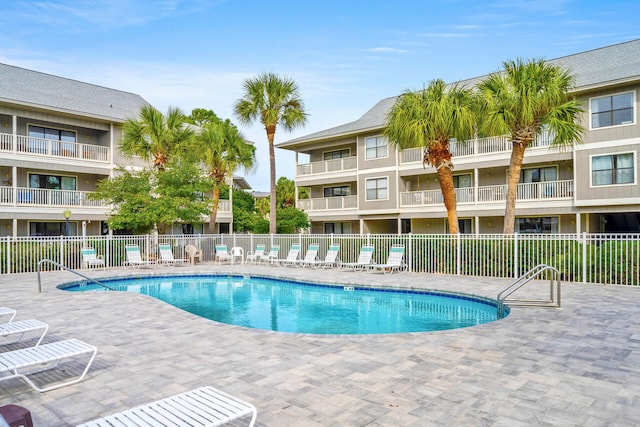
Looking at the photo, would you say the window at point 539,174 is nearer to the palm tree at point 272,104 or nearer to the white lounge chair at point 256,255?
the palm tree at point 272,104

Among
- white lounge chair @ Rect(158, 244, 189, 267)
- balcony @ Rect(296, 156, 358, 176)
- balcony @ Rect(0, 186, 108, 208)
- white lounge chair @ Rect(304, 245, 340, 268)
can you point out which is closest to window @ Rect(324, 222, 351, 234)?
balcony @ Rect(296, 156, 358, 176)

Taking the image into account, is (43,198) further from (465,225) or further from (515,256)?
(465,225)

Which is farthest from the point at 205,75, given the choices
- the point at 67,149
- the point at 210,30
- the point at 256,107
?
the point at 67,149

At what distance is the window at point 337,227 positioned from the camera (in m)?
31.5

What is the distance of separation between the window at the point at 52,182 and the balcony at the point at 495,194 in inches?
766

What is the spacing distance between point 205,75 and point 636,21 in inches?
789

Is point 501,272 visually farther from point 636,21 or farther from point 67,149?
point 67,149

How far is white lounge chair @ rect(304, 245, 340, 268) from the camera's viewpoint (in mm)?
18906

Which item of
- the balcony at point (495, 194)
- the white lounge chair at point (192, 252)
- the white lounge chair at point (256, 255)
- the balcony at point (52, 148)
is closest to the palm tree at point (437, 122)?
the balcony at point (495, 194)

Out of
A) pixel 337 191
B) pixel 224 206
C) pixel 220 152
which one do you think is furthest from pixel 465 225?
pixel 224 206

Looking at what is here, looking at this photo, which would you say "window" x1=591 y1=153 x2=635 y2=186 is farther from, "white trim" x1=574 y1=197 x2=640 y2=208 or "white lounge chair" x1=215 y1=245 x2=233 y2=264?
"white lounge chair" x1=215 y1=245 x2=233 y2=264

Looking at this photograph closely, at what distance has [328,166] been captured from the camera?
3098 centimetres

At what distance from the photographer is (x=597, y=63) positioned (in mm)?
23031

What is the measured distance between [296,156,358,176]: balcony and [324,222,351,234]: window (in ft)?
12.6
